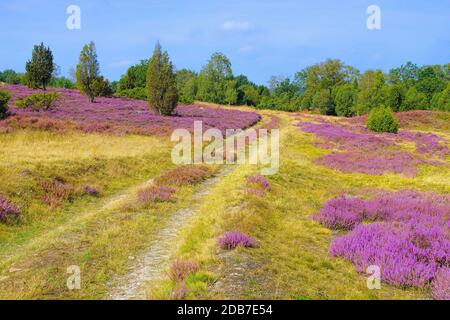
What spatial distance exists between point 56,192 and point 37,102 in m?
33.9

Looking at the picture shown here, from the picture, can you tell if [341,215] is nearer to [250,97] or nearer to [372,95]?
[372,95]

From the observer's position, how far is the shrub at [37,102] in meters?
45.2

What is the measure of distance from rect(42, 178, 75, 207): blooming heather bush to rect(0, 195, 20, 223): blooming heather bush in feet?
5.58

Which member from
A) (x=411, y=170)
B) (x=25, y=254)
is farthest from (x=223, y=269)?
(x=411, y=170)

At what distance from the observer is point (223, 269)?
9.54 m

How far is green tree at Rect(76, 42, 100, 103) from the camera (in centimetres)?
6350

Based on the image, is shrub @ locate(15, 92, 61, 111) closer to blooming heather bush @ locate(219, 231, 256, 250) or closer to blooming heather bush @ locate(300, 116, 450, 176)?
blooming heather bush @ locate(300, 116, 450, 176)

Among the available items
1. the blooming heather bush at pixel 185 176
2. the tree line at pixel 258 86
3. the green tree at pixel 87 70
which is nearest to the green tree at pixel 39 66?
the tree line at pixel 258 86

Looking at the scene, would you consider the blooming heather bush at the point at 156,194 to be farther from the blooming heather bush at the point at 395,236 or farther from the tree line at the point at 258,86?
the tree line at the point at 258,86

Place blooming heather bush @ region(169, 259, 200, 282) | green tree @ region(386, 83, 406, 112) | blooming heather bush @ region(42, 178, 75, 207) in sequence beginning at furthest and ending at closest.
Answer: green tree @ region(386, 83, 406, 112) < blooming heather bush @ region(42, 178, 75, 207) < blooming heather bush @ region(169, 259, 200, 282)

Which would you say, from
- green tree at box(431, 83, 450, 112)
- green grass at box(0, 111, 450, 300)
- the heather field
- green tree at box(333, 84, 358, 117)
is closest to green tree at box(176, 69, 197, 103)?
green tree at box(333, 84, 358, 117)

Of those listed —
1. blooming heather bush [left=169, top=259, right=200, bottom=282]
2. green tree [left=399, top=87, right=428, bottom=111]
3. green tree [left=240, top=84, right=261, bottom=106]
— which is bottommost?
blooming heather bush [left=169, top=259, right=200, bottom=282]
